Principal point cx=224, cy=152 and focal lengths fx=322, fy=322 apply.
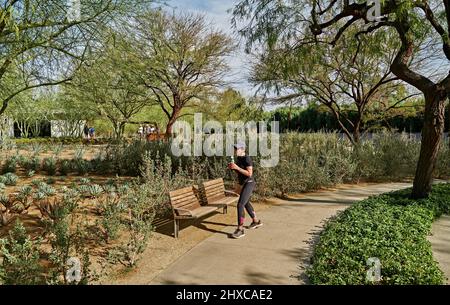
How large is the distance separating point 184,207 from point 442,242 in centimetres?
427

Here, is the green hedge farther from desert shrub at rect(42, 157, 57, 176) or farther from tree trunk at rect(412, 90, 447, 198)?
desert shrub at rect(42, 157, 57, 176)

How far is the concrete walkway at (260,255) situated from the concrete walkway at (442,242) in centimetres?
171

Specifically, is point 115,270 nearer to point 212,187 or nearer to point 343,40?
point 212,187

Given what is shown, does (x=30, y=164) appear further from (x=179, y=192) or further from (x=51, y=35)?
(x=179, y=192)

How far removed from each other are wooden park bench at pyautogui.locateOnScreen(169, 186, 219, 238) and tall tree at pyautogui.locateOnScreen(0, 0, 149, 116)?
3.88m

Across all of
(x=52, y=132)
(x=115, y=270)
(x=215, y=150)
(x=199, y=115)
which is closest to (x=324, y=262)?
(x=115, y=270)

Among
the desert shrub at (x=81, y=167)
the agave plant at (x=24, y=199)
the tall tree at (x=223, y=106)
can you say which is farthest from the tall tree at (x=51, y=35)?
the tall tree at (x=223, y=106)

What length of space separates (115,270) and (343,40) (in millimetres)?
11837

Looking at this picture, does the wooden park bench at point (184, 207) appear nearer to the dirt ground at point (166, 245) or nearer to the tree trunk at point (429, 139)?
the dirt ground at point (166, 245)

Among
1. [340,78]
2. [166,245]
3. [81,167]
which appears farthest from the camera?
[340,78]

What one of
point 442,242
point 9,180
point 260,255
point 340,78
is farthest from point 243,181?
point 340,78

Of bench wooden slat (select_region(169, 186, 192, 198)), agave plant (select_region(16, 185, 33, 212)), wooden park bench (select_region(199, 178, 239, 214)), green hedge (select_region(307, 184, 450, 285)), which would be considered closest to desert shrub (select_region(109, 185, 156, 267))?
bench wooden slat (select_region(169, 186, 192, 198))

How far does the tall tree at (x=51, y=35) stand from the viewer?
19.4ft

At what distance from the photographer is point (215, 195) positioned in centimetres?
682
